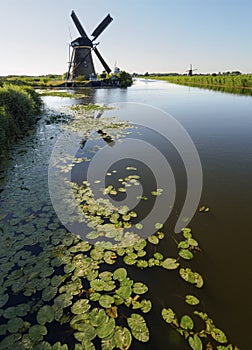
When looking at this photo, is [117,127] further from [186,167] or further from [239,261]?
[239,261]

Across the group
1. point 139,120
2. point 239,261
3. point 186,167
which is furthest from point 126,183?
point 139,120

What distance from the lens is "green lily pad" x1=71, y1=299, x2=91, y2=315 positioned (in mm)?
2191

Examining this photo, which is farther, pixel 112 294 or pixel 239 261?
pixel 239 261

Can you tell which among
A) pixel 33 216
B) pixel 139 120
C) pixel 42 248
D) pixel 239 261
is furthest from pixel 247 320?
pixel 139 120

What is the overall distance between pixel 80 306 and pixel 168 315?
89cm

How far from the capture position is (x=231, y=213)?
3934 millimetres

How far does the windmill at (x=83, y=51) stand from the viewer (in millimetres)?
36219

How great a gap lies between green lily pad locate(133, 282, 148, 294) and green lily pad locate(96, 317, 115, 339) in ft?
1.38

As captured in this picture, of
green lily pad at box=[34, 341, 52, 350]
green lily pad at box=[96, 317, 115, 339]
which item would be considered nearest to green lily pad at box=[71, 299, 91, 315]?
green lily pad at box=[96, 317, 115, 339]

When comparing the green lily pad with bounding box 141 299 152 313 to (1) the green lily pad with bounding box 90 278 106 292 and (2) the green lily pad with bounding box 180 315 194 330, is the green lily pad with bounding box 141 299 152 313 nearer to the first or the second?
(2) the green lily pad with bounding box 180 315 194 330

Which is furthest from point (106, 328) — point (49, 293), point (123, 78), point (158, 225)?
point (123, 78)

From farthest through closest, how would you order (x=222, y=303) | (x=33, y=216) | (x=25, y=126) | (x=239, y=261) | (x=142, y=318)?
(x=25, y=126) < (x=33, y=216) < (x=239, y=261) < (x=222, y=303) < (x=142, y=318)

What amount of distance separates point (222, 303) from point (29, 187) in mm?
4072

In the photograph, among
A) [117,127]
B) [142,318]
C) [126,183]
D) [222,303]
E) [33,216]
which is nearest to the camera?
[142,318]
